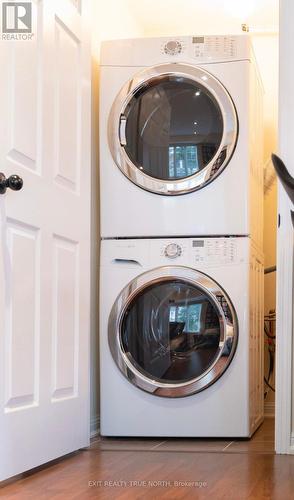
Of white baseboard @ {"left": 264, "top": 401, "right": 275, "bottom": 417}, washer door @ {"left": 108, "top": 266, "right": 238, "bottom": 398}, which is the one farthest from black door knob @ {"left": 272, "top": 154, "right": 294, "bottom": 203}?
white baseboard @ {"left": 264, "top": 401, "right": 275, "bottom": 417}

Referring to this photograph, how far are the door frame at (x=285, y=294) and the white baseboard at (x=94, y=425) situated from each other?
80 cm

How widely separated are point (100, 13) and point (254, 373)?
5.62 ft

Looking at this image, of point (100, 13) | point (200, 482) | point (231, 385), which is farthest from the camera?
point (100, 13)

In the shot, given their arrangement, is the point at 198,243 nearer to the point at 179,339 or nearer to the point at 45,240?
the point at 179,339

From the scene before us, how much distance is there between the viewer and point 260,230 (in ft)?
11.0

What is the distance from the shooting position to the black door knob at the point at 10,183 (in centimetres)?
207

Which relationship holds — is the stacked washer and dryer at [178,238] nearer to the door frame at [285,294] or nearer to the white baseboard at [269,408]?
the door frame at [285,294]

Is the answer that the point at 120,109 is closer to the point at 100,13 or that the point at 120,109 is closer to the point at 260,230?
the point at 100,13

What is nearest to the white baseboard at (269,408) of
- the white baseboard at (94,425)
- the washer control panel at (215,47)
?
the white baseboard at (94,425)

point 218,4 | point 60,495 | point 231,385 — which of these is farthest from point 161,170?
point 60,495

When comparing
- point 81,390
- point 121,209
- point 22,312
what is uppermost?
point 121,209

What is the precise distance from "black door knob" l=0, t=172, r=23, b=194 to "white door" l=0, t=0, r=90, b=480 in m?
0.03

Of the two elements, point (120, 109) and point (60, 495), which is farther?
point (120, 109)

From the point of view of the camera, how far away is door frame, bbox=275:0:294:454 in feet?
8.36
